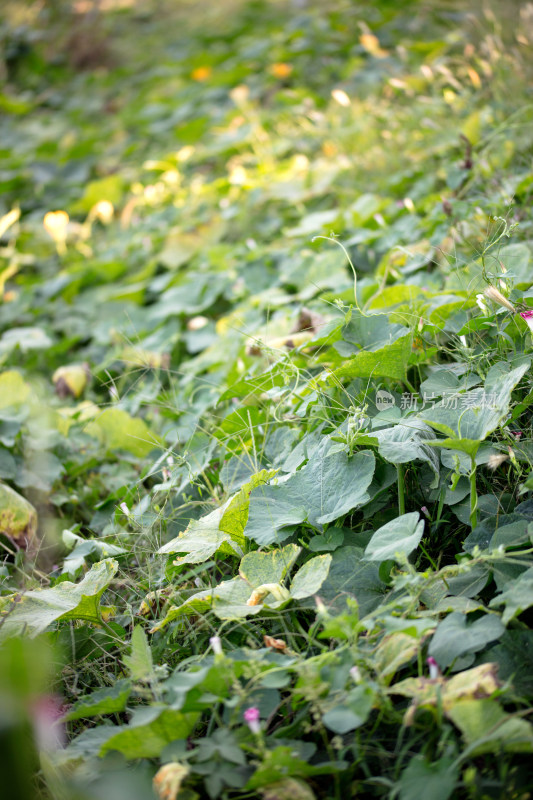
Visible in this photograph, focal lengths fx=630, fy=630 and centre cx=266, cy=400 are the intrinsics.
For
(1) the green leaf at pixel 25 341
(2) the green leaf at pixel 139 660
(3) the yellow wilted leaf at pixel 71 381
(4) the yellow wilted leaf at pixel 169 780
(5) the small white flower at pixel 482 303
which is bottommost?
(3) the yellow wilted leaf at pixel 71 381

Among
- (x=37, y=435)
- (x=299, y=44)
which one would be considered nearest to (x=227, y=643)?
(x=37, y=435)

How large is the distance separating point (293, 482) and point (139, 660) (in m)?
0.39

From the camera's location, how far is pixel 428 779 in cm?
71

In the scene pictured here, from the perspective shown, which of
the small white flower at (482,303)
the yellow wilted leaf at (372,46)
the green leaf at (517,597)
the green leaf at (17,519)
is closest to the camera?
the green leaf at (517,597)

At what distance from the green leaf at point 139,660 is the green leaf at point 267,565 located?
0.60 feet

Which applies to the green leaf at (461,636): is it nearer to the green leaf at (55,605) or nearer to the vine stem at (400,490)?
the vine stem at (400,490)

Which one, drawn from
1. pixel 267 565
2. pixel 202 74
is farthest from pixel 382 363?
pixel 202 74

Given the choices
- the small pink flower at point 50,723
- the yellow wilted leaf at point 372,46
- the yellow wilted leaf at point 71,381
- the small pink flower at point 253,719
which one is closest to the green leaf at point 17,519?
the small pink flower at point 50,723

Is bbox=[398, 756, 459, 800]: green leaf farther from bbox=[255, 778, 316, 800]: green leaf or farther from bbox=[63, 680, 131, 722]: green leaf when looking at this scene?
bbox=[63, 680, 131, 722]: green leaf

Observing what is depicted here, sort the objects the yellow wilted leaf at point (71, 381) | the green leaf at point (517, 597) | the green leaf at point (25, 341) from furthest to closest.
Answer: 1. the green leaf at point (25, 341)
2. the yellow wilted leaf at point (71, 381)
3. the green leaf at point (517, 597)

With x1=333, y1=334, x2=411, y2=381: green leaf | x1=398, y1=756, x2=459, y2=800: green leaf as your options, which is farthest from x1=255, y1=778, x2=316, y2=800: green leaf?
x1=333, y1=334, x2=411, y2=381: green leaf

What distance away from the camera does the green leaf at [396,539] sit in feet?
2.90

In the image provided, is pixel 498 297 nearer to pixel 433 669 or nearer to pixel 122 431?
pixel 433 669

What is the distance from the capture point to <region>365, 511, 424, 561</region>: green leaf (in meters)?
0.89
